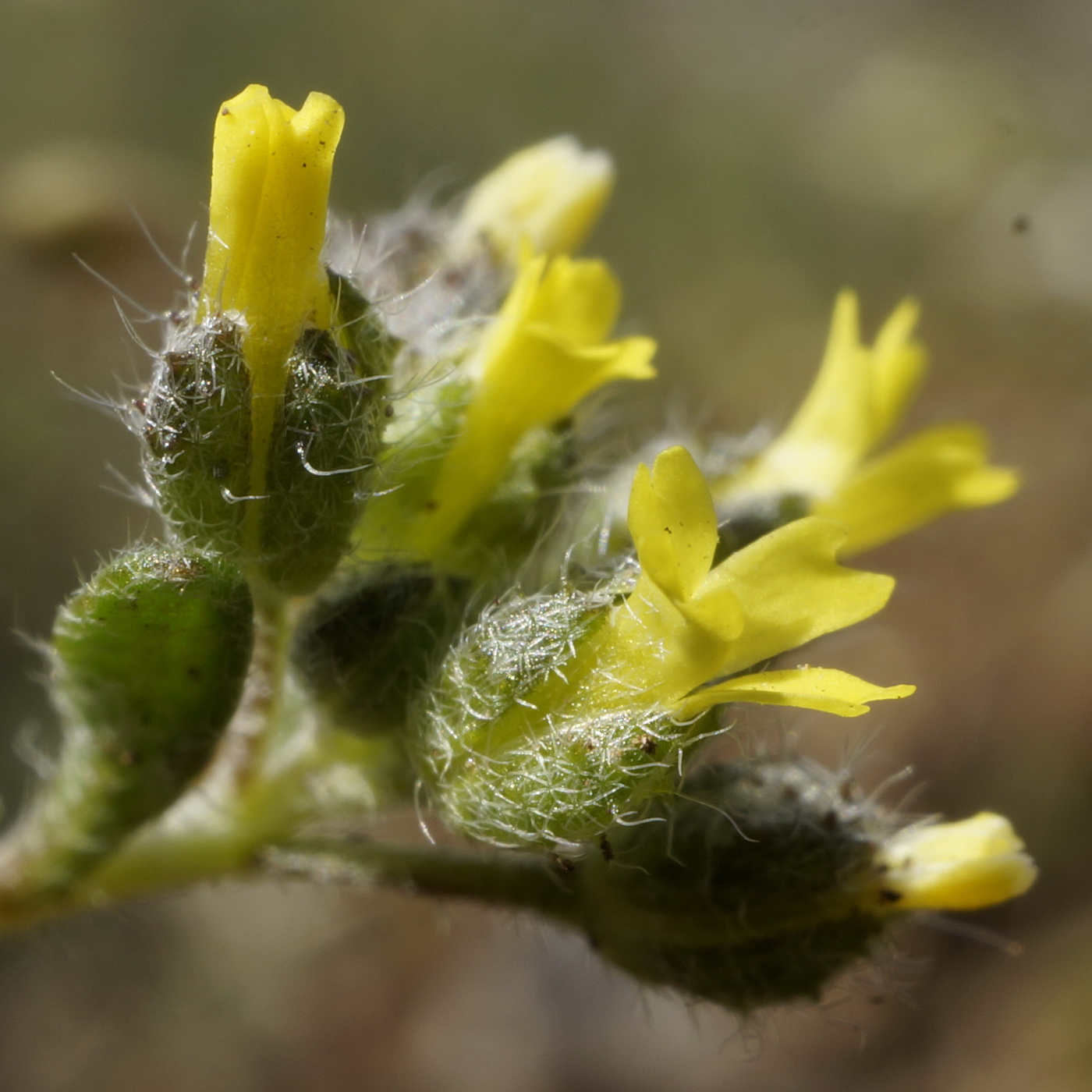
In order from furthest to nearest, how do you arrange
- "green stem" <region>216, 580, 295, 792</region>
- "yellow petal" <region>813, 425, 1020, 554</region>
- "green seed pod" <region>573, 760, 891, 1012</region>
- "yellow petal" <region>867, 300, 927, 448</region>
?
"yellow petal" <region>867, 300, 927, 448</region> → "yellow petal" <region>813, 425, 1020, 554</region> → "green stem" <region>216, 580, 295, 792</region> → "green seed pod" <region>573, 760, 891, 1012</region>

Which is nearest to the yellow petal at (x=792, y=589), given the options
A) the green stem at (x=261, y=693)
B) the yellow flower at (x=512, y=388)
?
the yellow flower at (x=512, y=388)

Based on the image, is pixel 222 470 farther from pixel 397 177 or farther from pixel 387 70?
pixel 387 70

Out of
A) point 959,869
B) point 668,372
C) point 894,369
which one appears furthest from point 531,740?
point 668,372

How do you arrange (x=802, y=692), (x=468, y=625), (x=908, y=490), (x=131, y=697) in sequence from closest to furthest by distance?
1. (x=802, y=692)
2. (x=131, y=697)
3. (x=468, y=625)
4. (x=908, y=490)

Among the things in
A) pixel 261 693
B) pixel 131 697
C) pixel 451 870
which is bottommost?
pixel 451 870

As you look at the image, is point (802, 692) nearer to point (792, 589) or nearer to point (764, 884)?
point (792, 589)

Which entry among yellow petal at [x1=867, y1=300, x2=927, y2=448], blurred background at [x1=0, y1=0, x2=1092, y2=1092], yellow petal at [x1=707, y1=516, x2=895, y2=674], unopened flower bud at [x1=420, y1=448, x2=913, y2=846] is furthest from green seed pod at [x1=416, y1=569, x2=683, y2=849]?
yellow petal at [x1=867, y1=300, x2=927, y2=448]

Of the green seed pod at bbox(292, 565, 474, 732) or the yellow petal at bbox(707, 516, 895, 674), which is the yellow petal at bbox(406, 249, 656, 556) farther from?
the yellow petal at bbox(707, 516, 895, 674)

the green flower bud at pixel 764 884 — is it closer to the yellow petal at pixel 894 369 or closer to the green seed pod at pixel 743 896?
the green seed pod at pixel 743 896
